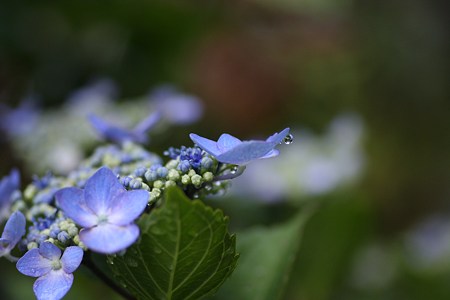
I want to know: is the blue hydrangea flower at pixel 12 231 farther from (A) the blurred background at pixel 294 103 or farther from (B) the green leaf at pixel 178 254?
(A) the blurred background at pixel 294 103

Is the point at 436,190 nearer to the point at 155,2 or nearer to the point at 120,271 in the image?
the point at 155,2

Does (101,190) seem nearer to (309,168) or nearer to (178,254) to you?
(178,254)

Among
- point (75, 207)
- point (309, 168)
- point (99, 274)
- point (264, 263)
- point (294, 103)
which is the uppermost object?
point (75, 207)

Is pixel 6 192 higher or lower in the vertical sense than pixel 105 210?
lower

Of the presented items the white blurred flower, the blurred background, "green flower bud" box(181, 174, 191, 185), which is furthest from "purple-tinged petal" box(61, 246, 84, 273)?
the white blurred flower

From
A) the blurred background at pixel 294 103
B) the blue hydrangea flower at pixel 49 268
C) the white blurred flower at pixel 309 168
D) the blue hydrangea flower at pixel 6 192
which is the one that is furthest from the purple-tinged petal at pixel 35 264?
the white blurred flower at pixel 309 168

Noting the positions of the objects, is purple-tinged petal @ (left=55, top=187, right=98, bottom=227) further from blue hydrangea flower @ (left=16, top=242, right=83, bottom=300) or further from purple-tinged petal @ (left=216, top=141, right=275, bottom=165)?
purple-tinged petal @ (left=216, top=141, right=275, bottom=165)

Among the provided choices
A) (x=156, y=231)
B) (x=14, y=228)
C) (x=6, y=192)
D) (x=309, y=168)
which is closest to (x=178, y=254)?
(x=156, y=231)
